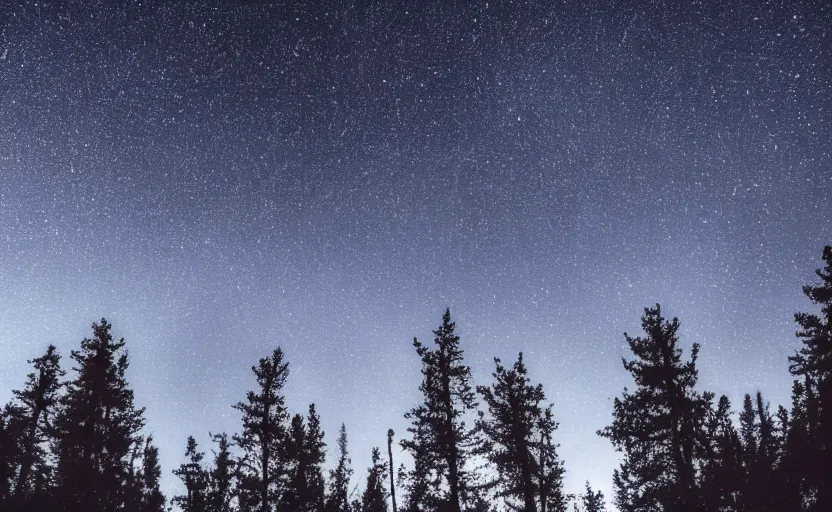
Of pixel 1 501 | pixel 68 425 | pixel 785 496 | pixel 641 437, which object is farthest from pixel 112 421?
pixel 785 496

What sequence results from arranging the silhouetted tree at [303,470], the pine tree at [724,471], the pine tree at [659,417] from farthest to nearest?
1. the silhouetted tree at [303,470]
2. the pine tree at [659,417]
3. the pine tree at [724,471]

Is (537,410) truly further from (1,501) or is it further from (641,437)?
(1,501)

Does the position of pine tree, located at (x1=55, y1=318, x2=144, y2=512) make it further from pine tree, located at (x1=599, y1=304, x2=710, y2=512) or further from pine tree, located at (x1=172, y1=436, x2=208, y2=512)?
pine tree, located at (x1=599, y1=304, x2=710, y2=512)

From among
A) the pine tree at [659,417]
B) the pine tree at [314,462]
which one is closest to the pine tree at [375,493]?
the pine tree at [314,462]

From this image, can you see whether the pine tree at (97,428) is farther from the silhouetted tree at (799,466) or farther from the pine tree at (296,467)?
the silhouetted tree at (799,466)

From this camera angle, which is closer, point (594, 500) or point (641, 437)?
point (641, 437)

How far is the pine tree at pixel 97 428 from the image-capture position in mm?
20547

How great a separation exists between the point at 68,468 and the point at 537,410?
24.0m

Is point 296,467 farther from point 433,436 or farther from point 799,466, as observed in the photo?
Answer: point 799,466

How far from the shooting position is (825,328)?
17703 millimetres

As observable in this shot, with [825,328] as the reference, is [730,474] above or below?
below

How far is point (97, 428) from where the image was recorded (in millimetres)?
23359

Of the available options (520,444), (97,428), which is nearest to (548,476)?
(520,444)

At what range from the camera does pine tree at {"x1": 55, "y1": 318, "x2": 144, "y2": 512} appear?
20547mm
